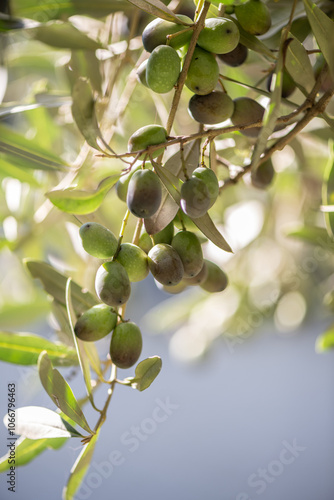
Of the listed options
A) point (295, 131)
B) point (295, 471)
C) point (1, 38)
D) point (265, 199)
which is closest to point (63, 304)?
point (295, 131)

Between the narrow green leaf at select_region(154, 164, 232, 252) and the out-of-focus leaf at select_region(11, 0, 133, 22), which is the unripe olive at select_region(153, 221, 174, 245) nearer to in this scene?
the narrow green leaf at select_region(154, 164, 232, 252)

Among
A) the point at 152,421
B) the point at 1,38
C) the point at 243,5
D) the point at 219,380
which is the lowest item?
the point at 219,380

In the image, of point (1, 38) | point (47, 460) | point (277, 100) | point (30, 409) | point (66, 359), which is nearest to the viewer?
point (277, 100)

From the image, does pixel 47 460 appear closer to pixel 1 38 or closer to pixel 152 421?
pixel 152 421

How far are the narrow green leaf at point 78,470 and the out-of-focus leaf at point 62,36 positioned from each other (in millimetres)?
426

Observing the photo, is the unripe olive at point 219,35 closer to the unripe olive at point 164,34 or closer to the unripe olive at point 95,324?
the unripe olive at point 164,34

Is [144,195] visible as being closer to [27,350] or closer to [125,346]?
[125,346]

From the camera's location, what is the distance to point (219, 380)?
4.24 feet

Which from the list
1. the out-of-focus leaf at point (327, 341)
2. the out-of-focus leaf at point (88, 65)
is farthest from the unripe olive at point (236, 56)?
the out-of-focus leaf at point (327, 341)

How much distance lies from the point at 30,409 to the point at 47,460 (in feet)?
2.20

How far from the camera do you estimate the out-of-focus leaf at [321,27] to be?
41cm

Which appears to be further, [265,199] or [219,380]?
[219,380]

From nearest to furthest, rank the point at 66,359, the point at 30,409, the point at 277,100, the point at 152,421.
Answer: the point at 277,100 → the point at 30,409 → the point at 66,359 → the point at 152,421

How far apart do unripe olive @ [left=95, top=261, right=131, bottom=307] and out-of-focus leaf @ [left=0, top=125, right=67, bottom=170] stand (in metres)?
0.27
